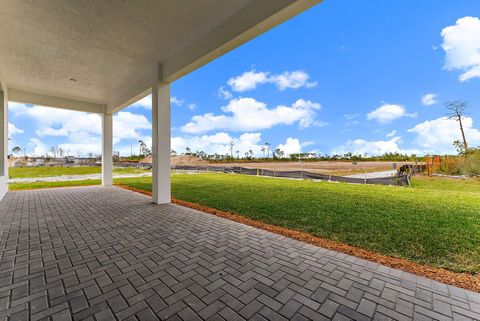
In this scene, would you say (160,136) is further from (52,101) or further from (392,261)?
(52,101)

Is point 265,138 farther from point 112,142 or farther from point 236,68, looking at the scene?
point 112,142

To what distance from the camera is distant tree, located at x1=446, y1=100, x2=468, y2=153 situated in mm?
11462

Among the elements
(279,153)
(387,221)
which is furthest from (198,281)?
(279,153)

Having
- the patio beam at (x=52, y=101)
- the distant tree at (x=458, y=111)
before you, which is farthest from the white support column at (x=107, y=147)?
the distant tree at (x=458, y=111)

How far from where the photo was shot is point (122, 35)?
4.12m

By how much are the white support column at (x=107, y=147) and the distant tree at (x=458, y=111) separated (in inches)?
709

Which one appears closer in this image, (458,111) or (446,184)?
(446,184)

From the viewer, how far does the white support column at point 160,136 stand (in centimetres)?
544

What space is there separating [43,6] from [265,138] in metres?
49.1

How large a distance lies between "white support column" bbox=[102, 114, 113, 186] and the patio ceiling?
2.52m

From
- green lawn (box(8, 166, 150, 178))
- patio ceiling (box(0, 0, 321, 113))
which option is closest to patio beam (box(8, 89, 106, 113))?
patio ceiling (box(0, 0, 321, 113))

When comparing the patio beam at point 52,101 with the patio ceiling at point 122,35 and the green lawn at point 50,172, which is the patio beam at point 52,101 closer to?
the patio ceiling at point 122,35

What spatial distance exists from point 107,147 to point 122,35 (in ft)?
21.1

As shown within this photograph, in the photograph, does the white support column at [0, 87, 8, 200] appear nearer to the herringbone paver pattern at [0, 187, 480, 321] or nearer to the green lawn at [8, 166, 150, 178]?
the herringbone paver pattern at [0, 187, 480, 321]
